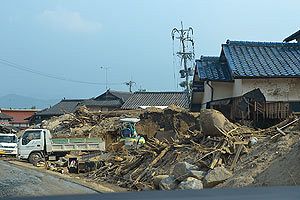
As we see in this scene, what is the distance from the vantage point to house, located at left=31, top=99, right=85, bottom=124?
52719 mm

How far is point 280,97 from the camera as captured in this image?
17969mm

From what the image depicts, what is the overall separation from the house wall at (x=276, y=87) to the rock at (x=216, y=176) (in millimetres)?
6553

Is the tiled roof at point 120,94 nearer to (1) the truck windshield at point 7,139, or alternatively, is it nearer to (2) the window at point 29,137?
(1) the truck windshield at point 7,139

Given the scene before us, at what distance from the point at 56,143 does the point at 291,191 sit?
2039cm

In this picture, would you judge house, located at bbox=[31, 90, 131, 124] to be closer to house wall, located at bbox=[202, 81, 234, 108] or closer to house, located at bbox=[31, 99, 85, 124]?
house, located at bbox=[31, 99, 85, 124]

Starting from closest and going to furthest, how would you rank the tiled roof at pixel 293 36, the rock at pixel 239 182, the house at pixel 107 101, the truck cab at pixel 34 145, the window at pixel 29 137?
the rock at pixel 239 182 → the tiled roof at pixel 293 36 → the truck cab at pixel 34 145 → the window at pixel 29 137 → the house at pixel 107 101

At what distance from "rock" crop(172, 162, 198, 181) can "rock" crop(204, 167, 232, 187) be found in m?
0.67

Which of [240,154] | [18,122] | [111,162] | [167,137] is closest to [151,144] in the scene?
[111,162]

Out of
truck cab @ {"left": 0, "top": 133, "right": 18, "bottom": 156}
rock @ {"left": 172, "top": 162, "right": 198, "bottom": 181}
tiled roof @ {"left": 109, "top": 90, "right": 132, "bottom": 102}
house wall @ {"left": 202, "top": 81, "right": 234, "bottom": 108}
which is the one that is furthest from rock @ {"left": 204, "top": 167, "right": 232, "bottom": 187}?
tiled roof @ {"left": 109, "top": 90, "right": 132, "bottom": 102}

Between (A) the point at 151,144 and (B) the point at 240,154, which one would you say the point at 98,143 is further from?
(B) the point at 240,154

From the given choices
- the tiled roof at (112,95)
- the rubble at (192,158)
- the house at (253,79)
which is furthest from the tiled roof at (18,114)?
the house at (253,79)

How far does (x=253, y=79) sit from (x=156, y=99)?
33.3 metres

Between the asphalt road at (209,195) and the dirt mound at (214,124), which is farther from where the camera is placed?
the dirt mound at (214,124)

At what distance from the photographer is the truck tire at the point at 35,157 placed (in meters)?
22.5
